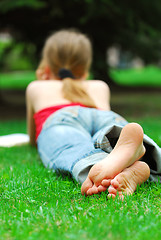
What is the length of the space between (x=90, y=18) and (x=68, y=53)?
163 inches

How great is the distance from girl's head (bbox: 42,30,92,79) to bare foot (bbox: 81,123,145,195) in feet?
5.22

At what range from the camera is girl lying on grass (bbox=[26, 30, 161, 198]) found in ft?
6.08

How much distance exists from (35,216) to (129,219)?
442 mm

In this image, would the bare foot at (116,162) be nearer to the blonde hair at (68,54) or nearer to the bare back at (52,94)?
the bare back at (52,94)

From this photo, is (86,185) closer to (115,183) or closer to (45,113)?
(115,183)

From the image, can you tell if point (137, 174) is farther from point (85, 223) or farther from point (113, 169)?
point (85, 223)

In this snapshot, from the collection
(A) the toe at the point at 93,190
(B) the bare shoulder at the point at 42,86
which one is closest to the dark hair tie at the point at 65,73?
(B) the bare shoulder at the point at 42,86

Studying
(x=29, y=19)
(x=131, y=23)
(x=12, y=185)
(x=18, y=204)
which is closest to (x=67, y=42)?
(x=12, y=185)

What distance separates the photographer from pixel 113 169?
182 centimetres

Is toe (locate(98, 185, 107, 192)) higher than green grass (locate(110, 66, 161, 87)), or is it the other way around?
toe (locate(98, 185, 107, 192))

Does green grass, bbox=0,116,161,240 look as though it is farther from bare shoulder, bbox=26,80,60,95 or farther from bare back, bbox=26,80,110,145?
bare shoulder, bbox=26,80,60,95

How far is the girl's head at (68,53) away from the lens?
→ 328cm

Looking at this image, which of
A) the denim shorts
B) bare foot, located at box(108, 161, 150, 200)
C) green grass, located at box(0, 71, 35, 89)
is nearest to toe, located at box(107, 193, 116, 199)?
bare foot, located at box(108, 161, 150, 200)

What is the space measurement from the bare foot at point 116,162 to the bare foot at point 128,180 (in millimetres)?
30
